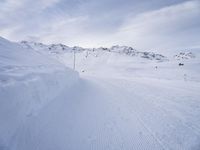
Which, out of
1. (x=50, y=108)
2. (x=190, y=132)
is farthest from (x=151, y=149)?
(x=50, y=108)

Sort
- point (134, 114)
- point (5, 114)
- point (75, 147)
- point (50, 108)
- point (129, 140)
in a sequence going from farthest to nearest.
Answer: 1. point (134, 114)
2. point (50, 108)
3. point (129, 140)
4. point (75, 147)
5. point (5, 114)

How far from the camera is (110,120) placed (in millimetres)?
7844

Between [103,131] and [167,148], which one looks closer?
[167,148]

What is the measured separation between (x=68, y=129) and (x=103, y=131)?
1.15 metres

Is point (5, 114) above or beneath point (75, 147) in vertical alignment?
above

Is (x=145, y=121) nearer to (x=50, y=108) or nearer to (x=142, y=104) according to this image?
(x=142, y=104)

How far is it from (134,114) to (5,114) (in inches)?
213

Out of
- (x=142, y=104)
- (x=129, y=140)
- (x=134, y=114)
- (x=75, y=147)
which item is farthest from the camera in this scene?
(x=142, y=104)

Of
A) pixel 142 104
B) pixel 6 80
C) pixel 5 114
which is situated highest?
pixel 6 80

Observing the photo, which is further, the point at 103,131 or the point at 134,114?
the point at 134,114

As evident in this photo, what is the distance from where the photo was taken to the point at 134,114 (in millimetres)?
8828

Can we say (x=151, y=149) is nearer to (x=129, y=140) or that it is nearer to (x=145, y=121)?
(x=129, y=140)

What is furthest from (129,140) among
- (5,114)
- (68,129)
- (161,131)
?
(5,114)

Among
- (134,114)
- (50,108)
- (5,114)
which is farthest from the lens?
(134,114)
